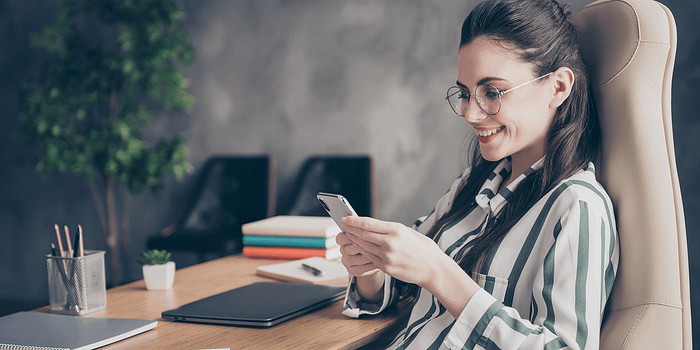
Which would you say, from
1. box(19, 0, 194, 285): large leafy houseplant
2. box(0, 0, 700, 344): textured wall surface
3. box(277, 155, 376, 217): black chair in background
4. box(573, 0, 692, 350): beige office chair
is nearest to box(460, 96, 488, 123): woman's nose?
box(573, 0, 692, 350): beige office chair

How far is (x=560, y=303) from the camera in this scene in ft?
2.93

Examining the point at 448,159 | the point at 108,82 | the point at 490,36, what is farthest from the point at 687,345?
the point at 108,82

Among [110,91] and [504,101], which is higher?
[110,91]

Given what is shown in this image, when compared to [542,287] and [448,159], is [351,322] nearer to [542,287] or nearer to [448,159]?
[542,287]

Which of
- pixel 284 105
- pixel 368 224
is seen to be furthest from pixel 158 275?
pixel 284 105

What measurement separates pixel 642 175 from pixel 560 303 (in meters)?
0.31

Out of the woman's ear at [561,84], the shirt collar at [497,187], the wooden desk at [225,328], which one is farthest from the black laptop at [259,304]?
the woman's ear at [561,84]

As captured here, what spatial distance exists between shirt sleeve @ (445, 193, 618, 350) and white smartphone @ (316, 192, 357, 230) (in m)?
0.28

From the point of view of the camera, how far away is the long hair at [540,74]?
1.08 m

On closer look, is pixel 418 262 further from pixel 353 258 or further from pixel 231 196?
pixel 231 196

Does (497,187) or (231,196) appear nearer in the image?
(497,187)

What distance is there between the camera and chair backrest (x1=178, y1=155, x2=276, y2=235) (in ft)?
12.2

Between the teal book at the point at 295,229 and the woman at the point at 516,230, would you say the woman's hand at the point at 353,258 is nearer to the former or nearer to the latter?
the woman at the point at 516,230

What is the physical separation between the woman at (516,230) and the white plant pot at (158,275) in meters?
0.52
